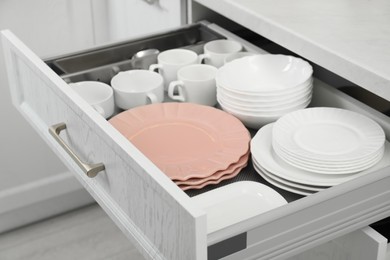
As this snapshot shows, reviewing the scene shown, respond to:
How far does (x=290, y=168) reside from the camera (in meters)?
1.01

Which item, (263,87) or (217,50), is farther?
(217,50)

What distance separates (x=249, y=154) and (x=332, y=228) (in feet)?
0.73

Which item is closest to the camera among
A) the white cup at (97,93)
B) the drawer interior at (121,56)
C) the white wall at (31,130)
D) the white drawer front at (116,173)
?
the white drawer front at (116,173)

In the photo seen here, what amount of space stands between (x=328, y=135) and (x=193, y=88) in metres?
0.28

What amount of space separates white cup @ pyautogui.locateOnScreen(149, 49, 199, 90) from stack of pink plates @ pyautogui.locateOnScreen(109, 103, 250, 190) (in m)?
0.14

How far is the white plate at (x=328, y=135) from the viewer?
1.00 meters

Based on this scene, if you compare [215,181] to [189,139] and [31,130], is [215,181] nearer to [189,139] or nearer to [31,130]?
[189,139]

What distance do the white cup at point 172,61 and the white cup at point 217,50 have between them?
0.9 inches

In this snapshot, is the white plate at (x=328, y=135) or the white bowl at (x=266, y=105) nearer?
the white plate at (x=328, y=135)

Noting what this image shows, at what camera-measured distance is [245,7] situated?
51.7 inches

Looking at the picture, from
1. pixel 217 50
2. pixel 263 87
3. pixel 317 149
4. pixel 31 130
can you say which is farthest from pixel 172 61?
pixel 31 130

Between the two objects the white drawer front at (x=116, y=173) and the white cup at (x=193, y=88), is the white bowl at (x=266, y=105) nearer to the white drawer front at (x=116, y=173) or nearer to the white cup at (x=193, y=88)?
the white cup at (x=193, y=88)

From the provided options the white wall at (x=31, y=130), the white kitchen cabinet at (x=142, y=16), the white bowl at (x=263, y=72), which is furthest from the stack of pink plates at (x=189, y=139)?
the white wall at (x=31, y=130)

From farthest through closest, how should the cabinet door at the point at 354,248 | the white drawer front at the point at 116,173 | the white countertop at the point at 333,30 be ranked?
the white countertop at the point at 333,30 → the cabinet door at the point at 354,248 → the white drawer front at the point at 116,173
